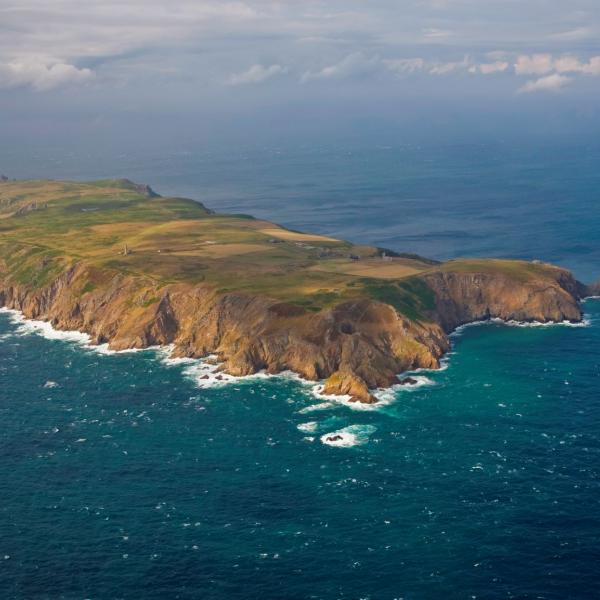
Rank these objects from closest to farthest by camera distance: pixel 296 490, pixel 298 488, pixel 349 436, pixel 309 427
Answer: pixel 296 490, pixel 298 488, pixel 349 436, pixel 309 427

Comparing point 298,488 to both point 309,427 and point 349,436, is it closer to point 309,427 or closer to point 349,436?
point 349,436

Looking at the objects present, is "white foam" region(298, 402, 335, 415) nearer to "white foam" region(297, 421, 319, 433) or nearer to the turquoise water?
the turquoise water

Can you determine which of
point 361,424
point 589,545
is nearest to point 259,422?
point 361,424

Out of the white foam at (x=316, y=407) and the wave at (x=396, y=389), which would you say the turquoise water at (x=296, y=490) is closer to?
the white foam at (x=316, y=407)

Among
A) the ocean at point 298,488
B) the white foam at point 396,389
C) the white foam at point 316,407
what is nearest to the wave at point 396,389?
the white foam at point 396,389

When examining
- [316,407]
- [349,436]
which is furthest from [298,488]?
[316,407]
